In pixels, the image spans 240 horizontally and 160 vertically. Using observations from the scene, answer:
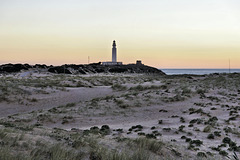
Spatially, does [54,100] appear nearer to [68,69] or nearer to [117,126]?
[117,126]

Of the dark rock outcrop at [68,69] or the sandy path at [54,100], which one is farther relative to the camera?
the dark rock outcrop at [68,69]

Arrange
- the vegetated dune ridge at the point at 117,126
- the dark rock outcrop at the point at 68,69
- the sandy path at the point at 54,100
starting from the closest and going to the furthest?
the vegetated dune ridge at the point at 117,126
the sandy path at the point at 54,100
the dark rock outcrop at the point at 68,69

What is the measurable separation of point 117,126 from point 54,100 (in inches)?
487

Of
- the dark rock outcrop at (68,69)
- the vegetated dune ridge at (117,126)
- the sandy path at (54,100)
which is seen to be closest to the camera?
the vegetated dune ridge at (117,126)

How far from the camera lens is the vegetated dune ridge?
5.98 meters

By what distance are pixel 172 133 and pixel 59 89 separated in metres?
19.2

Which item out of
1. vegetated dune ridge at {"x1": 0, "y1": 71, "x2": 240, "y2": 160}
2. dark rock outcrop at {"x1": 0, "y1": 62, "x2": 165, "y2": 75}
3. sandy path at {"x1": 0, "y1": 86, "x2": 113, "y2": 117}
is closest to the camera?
vegetated dune ridge at {"x1": 0, "y1": 71, "x2": 240, "y2": 160}

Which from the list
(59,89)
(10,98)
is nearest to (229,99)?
(59,89)

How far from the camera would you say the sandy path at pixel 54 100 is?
19.2m

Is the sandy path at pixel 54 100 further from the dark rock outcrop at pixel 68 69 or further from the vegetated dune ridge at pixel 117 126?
the dark rock outcrop at pixel 68 69

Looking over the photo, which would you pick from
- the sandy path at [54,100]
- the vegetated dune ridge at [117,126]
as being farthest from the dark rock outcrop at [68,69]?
the vegetated dune ridge at [117,126]

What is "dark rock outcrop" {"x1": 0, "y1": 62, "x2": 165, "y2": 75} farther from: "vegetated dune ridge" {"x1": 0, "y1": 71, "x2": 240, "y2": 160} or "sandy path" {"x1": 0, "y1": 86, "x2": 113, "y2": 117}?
"vegetated dune ridge" {"x1": 0, "y1": 71, "x2": 240, "y2": 160}

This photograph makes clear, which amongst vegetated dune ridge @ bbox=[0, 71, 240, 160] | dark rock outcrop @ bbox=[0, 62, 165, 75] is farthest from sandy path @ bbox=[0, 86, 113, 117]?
dark rock outcrop @ bbox=[0, 62, 165, 75]

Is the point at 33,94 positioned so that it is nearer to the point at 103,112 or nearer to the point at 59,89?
the point at 59,89
